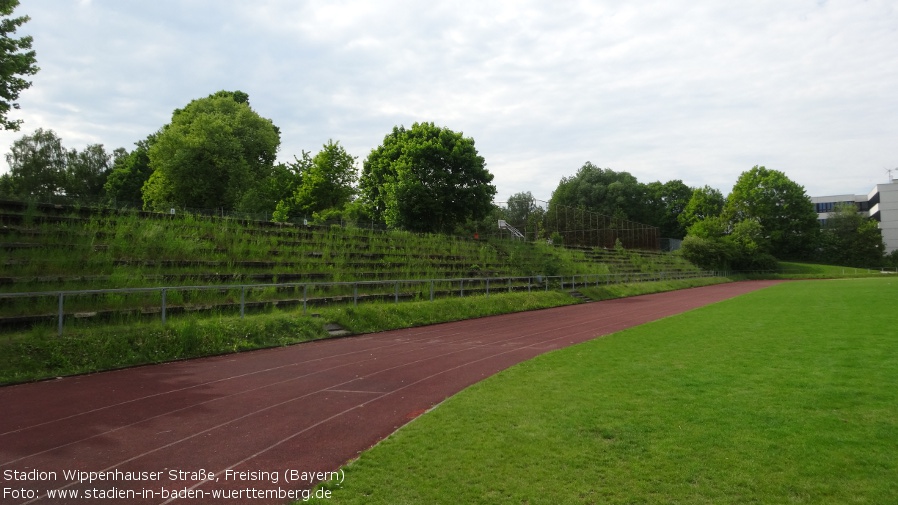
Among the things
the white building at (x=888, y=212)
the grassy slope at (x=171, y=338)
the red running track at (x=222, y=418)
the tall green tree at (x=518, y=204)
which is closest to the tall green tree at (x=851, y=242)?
the white building at (x=888, y=212)

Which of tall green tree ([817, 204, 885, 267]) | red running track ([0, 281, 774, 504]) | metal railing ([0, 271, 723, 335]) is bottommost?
red running track ([0, 281, 774, 504])

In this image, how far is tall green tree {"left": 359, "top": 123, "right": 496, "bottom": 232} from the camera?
35.6 m

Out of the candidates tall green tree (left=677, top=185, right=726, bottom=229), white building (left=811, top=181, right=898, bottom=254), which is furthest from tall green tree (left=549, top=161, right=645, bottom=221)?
white building (left=811, top=181, right=898, bottom=254)

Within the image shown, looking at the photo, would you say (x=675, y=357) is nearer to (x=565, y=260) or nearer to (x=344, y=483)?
(x=344, y=483)

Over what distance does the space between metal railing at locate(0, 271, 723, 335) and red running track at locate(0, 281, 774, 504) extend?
2258 mm

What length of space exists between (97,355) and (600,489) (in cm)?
910

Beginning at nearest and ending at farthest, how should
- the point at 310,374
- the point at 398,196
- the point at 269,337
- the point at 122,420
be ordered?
the point at 122,420, the point at 310,374, the point at 269,337, the point at 398,196

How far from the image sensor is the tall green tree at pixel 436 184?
3556 cm

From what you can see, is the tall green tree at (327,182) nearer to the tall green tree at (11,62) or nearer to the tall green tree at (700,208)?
the tall green tree at (11,62)

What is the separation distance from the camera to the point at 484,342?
1376 centimetres

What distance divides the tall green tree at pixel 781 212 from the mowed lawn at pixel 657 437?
79702 millimetres

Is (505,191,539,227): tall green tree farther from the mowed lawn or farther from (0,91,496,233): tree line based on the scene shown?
the mowed lawn

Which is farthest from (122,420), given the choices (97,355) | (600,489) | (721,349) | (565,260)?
(565,260)

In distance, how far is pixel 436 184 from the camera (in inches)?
1425
